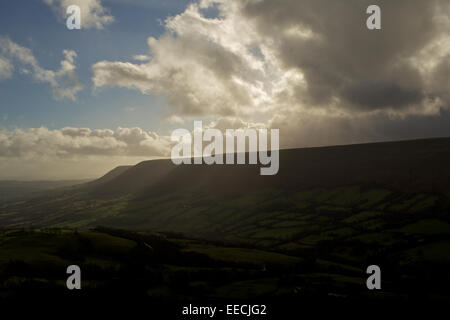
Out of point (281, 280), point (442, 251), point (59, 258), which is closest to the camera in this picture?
point (281, 280)

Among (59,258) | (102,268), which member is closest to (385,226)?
(102,268)

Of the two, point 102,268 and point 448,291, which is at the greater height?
point 102,268

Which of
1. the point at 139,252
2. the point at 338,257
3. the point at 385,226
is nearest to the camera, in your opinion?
the point at 139,252
